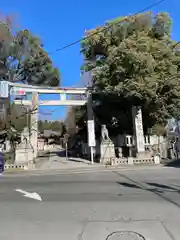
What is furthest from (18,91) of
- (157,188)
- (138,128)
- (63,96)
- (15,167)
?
(157,188)

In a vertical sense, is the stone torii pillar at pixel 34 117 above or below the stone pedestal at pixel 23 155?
Answer: above

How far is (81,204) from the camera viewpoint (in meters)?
9.75

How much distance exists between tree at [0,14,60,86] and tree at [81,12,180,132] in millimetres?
15601

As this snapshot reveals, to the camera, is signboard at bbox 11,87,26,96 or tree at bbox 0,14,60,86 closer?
signboard at bbox 11,87,26,96

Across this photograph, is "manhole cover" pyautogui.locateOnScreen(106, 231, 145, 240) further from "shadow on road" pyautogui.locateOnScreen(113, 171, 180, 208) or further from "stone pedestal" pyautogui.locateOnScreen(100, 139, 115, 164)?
"stone pedestal" pyautogui.locateOnScreen(100, 139, 115, 164)

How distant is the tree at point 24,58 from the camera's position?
162 ft

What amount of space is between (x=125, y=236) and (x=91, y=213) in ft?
7.16

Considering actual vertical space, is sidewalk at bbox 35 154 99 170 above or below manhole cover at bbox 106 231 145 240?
above

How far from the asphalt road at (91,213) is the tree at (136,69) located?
16977 mm

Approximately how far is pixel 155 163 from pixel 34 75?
30.0 meters

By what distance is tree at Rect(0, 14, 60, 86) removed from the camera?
1939 inches

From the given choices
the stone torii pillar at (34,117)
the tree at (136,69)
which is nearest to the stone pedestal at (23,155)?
the stone torii pillar at (34,117)

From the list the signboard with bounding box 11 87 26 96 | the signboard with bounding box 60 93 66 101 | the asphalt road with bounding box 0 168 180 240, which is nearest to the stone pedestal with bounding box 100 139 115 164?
the signboard with bounding box 60 93 66 101

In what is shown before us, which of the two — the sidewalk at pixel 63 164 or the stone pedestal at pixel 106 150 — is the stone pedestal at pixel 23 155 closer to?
the sidewalk at pixel 63 164
